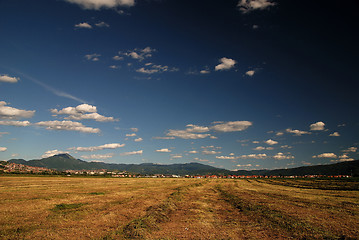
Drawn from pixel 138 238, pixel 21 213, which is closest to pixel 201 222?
pixel 138 238

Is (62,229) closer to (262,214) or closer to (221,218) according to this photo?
(221,218)

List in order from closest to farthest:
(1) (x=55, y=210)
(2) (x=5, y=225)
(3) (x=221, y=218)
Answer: (2) (x=5, y=225), (3) (x=221, y=218), (1) (x=55, y=210)

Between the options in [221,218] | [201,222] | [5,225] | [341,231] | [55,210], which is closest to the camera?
[341,231]

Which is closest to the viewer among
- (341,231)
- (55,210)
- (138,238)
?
(138,238)

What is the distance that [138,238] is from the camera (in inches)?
474

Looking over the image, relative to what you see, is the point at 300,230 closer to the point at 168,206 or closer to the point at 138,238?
the point at 138,238

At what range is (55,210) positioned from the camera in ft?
67.9

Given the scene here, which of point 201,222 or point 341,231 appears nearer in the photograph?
point 341,231

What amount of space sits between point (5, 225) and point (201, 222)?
47.3ft

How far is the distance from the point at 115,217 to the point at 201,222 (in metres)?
7.62

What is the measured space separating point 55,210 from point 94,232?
996cm

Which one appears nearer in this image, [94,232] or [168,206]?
[94,232]

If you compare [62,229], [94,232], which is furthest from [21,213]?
[94,232]

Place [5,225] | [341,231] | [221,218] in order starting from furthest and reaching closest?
[221,218] → [5,225] → [341,231]
